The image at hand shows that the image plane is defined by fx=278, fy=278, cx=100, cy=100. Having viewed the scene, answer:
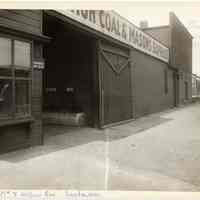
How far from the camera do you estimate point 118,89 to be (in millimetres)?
11461

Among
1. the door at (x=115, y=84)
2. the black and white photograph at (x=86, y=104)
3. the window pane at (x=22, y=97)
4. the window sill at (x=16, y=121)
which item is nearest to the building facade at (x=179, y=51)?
the black and white photograph at (x=86, y=104)

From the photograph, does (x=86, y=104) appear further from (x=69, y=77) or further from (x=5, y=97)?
(x=5, y=97)

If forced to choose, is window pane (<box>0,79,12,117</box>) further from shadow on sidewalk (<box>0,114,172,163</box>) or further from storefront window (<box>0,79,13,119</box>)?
shadow on sidewalk (<box>0,114,172,163</box>)

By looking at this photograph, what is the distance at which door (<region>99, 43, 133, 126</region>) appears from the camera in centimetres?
1020

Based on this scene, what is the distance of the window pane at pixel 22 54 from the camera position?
5969mm

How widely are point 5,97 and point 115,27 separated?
20.6 ft

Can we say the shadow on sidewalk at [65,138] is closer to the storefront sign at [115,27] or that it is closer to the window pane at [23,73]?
the window pane at [23,73]

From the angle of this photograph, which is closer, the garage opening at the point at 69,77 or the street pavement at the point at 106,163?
the street pavement at the point at 106,163

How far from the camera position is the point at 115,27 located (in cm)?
1084

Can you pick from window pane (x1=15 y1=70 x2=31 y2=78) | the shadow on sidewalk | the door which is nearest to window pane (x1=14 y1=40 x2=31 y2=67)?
window pane (x1=15 y1=70 x2=31 y2=78)

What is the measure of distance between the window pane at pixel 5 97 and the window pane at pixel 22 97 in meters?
0.20


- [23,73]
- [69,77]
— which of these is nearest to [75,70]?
[69,77]

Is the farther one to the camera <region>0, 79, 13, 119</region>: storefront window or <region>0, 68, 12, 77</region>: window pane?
<region>0, 79, 13, 119</region>: storefront window

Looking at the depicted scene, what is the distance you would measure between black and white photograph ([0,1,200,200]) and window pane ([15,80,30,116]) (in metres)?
0.02
